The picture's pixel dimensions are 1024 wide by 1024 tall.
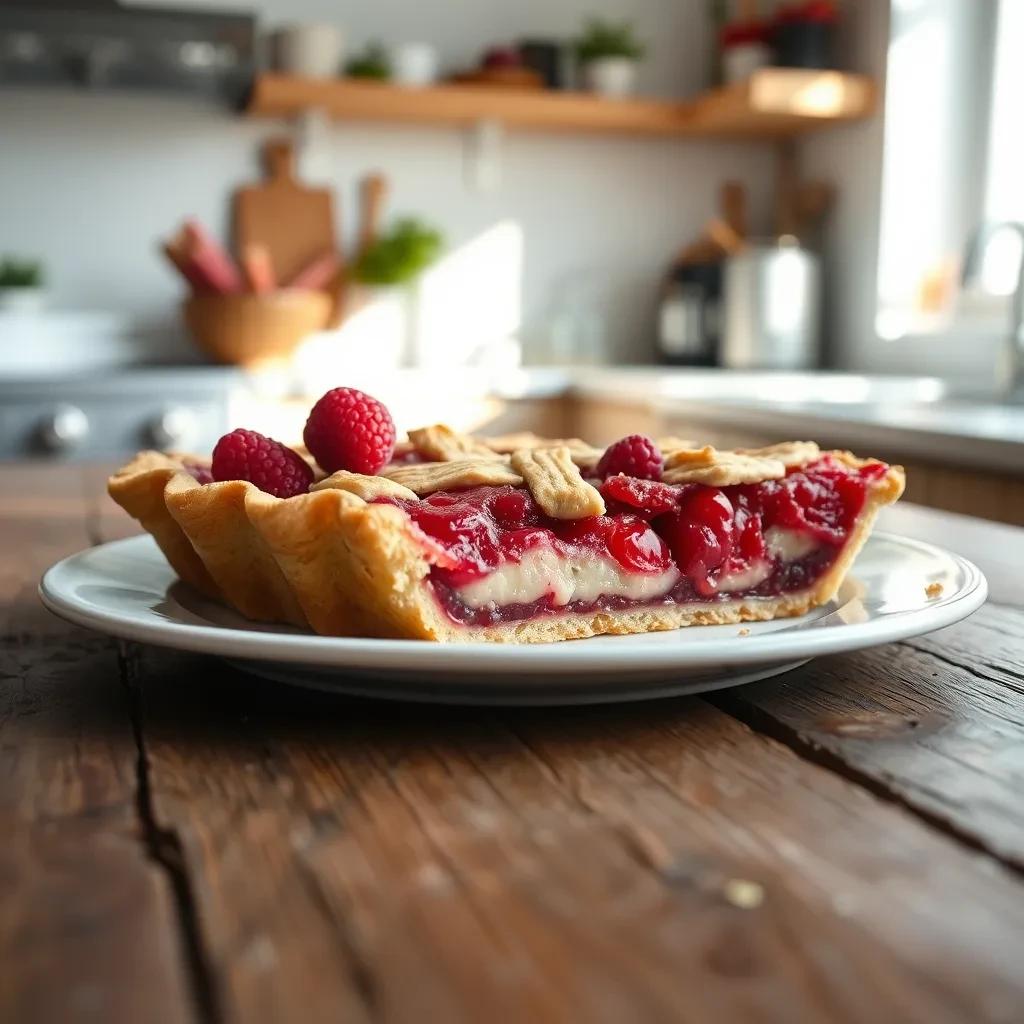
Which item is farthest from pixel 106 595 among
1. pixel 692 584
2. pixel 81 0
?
pixel 81 0

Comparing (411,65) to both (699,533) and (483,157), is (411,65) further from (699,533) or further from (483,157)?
(699,533)

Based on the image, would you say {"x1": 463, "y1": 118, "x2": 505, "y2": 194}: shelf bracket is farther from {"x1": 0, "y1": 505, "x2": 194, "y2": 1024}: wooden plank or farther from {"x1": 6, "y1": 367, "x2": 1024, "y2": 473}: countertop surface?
{"x1": 0, "y1": 505, "x2": 194, "y2": 1024}: wooden plank

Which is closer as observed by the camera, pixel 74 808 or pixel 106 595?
pixel 74 808

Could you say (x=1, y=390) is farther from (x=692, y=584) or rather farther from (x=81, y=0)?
(x=692, y=584)

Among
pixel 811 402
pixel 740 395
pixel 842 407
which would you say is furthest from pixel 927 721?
pixel 740 395

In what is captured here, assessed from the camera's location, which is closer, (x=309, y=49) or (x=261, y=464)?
(x=261, y=464)

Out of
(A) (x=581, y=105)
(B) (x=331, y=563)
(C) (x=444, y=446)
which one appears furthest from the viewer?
(A) (x=581, y=105)

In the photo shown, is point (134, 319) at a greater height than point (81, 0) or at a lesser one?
lesser

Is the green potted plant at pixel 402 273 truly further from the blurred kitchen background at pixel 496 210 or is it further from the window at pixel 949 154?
the window at pixel 949 154

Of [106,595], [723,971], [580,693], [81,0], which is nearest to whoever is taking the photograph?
[723,971]
